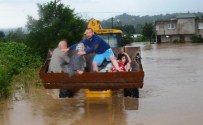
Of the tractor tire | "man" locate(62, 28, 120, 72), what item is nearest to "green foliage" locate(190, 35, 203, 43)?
the tractor tire

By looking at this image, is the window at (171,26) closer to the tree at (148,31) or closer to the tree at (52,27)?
the tree at (148,31)

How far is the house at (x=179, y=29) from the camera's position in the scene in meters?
66.3

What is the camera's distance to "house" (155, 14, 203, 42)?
2611 inches

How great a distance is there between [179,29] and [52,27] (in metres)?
46.7

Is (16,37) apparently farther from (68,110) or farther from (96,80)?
(96,80)

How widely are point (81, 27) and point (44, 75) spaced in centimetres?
1458

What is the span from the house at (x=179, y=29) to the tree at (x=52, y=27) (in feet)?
146

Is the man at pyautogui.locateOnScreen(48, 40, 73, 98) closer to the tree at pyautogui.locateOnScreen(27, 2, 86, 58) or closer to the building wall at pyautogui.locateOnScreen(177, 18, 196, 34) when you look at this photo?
the tree at pyautogui.locateOnScreen(27, 2, 86, 58)

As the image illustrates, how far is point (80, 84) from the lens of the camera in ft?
33.3

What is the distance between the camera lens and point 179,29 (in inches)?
2655

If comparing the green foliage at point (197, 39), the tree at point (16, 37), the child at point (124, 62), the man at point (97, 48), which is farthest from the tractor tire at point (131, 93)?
the green foliage at point (197, 39)

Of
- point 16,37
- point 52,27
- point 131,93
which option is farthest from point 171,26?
point 131,93

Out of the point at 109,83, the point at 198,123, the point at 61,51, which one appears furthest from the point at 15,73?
the point at 198,123

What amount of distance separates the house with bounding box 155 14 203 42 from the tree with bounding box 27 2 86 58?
44432mm
